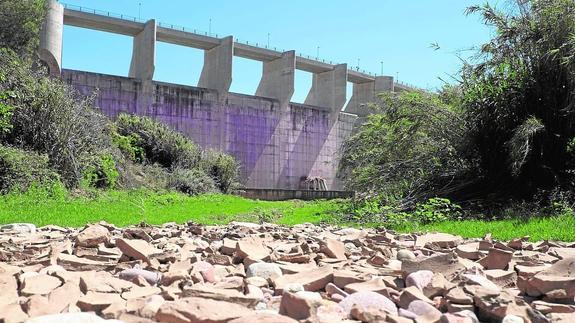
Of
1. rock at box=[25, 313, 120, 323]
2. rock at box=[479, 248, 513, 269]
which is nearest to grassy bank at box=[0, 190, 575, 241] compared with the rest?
rock at box=[479, 248, 513, 269]

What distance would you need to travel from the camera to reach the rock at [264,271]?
3.13 metres

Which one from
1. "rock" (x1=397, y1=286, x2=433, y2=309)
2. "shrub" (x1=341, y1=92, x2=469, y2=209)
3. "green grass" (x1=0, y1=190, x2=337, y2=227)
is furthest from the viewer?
"shrub" (x1=341, y1=92, x2=469, y2=209)

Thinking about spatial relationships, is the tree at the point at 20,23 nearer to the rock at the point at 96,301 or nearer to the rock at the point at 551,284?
the rock at the point at 96,301

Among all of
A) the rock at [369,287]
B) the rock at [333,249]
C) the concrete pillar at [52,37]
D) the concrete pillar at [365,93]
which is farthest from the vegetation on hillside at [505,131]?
the concrete pillar at [365,93]

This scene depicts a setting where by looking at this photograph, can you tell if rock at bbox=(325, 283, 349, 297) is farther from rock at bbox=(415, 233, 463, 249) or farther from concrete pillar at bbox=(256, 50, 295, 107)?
concrete pillar at bbox=(256, 50, 295, 107)

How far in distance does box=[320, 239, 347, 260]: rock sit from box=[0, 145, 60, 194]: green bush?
10429 mm

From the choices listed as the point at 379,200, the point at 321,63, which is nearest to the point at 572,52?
the point at 379,200

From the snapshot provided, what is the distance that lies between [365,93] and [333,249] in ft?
116

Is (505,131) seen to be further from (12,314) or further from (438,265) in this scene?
(12,314)

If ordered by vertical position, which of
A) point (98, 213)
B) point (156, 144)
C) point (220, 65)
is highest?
point (220, 65)

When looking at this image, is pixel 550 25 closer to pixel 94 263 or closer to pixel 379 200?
pixel 379 200

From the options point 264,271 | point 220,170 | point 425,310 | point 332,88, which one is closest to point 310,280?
point 264,271

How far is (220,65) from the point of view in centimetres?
2934

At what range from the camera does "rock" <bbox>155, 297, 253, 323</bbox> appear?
2021mm
